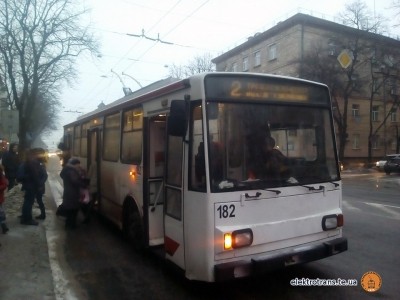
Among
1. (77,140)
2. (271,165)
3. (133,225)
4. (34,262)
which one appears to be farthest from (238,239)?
(77,140)

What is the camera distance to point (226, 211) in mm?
4457

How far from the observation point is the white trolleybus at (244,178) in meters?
4.47

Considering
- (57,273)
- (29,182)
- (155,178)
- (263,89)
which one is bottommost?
(57,273)

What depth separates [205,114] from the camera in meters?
4.54

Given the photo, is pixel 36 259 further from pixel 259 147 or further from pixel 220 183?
pixel 259 147

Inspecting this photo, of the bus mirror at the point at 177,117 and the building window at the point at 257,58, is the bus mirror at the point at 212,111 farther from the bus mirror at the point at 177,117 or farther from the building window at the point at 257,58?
the building window at the point at 257,58

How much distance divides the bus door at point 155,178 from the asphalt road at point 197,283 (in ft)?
2.03

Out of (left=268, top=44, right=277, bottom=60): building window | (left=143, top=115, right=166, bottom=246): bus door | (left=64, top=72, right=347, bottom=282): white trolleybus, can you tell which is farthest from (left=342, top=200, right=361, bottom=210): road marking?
(left=268, top=44, right=277, bottom=60): building window

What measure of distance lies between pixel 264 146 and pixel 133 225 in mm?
2976

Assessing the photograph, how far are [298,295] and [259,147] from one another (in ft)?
5.92

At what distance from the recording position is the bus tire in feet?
21.2

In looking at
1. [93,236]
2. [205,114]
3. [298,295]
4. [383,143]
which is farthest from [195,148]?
[383,143]

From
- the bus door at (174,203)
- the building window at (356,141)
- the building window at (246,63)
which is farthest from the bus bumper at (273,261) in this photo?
the building window at (246,63)

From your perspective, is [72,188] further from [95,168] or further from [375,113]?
[375,113]
